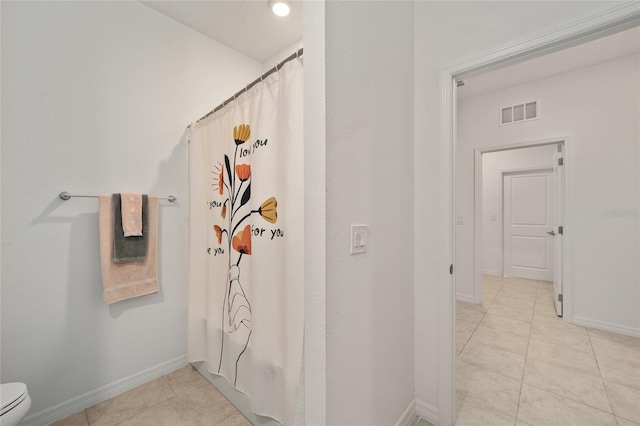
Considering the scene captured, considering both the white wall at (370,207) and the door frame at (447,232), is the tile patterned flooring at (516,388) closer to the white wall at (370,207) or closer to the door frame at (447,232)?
the door frame at (447,232)

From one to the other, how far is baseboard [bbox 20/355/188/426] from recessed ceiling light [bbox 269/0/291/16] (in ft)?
9.14

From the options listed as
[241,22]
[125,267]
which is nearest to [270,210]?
[125,267]

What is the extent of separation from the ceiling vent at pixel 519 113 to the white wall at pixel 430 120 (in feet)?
7.76

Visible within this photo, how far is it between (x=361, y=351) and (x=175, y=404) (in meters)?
1.41

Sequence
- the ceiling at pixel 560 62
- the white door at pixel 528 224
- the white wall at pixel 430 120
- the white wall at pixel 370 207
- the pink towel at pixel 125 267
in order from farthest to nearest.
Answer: the white door at pixel 528 224
the ceiling at pixel 560 62
the pink towel at pixel 125 267
the white wall at pixel 430 120
the white wall at pixel 370 207

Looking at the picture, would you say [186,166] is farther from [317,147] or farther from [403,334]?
[403,334]

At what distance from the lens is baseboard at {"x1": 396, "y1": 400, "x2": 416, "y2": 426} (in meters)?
1.33

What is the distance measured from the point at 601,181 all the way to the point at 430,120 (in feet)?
8.11

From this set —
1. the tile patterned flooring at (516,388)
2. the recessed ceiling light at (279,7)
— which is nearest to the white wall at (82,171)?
the tile patterned flooring at (516,388)

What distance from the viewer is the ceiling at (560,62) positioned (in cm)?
231

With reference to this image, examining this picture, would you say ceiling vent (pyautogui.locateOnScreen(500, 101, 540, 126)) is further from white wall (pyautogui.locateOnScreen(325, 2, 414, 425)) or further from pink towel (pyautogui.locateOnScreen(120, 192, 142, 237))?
pink towel (pyautogui.locateOnScreen(120, 192, 142, 237))

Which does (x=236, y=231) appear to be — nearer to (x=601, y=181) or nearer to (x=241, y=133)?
(x=241, y=133)

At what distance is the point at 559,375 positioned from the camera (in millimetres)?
1814

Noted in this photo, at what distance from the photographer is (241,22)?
2012mm
